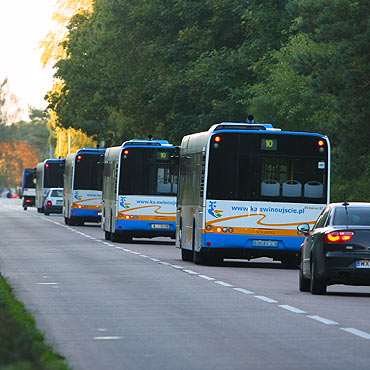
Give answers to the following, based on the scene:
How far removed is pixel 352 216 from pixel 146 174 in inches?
838

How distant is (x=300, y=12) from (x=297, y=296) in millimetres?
32490

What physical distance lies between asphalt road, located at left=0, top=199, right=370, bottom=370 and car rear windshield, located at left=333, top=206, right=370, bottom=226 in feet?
3.58

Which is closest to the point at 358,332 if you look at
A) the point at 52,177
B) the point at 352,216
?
the point at 352,216

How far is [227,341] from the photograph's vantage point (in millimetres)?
12734

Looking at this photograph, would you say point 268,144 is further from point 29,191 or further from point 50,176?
point 29,191

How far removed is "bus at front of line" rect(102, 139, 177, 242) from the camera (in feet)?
132

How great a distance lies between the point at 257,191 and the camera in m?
28.1

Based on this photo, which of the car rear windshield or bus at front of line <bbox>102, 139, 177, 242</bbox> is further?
bus at front of line <bbox>102, 139, 177, 242</bbox>

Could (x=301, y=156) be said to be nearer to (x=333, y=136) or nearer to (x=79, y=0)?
(x=333, y=136)

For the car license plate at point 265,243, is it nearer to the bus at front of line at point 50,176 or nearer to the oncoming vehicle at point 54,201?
the oncoming vehicle at point 54,201

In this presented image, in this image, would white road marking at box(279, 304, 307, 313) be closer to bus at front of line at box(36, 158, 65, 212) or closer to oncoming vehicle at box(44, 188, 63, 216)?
oncoming vehicle at box(44, 188, 63, 216)

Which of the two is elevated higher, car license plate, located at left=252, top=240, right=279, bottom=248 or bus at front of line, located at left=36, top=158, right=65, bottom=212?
bus at front of line, located at left=36, top=158, right=65, bottom=212

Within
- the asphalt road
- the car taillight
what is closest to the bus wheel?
the asphalt road

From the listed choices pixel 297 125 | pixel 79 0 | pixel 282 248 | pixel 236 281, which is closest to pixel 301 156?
pixel 282 248
